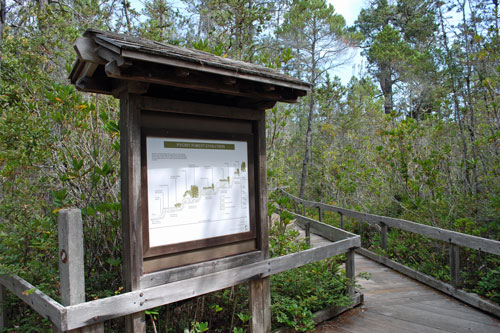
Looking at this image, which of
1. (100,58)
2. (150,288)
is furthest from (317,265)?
(100,58)

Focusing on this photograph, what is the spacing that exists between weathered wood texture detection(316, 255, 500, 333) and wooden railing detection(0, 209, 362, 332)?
132 cm

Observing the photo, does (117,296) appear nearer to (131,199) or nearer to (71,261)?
(71,261)

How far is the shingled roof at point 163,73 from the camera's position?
240 centimetres

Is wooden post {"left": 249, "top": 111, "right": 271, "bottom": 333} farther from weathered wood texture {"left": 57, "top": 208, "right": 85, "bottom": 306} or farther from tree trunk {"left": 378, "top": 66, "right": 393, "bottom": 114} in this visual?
tree trunk {"left": 378, "top": 66, "right": 393, "bottom": 114}

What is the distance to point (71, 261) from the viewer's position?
2.37 m

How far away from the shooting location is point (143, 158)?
9.10ft

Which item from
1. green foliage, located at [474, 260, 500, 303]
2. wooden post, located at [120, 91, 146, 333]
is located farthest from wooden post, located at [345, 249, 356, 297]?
wooden post, located at [120, 91, 146, 333]

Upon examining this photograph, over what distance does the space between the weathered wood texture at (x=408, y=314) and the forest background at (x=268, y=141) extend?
0.43 metres

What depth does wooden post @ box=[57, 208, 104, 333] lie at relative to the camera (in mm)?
2352

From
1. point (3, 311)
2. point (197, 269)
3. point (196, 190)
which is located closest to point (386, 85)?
point (196, 190)

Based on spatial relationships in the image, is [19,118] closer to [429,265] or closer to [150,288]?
[150,288]

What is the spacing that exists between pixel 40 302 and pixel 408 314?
3967 millimetres

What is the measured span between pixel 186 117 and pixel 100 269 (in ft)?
7.52

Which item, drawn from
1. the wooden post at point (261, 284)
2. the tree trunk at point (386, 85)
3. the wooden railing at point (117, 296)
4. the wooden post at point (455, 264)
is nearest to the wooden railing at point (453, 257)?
the wooden post at point (455, 264)
